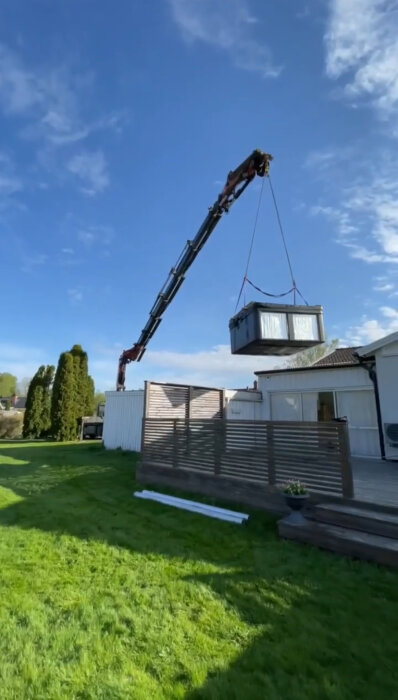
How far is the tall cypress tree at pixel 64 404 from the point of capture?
63.8ft

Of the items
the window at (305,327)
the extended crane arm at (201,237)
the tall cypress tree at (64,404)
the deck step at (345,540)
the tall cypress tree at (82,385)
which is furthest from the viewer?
the tall cypress tree at (82,385)

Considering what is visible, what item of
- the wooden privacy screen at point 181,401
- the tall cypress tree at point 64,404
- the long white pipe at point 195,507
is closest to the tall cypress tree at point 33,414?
the tall cypress tree at point 64,404

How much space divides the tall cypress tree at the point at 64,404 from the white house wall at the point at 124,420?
632cm

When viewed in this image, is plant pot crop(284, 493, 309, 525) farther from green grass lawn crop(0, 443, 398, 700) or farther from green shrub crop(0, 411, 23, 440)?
green shrub crop(0, 411, 23, 440)

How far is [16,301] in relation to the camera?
54.4ft

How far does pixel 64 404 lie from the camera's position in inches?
773

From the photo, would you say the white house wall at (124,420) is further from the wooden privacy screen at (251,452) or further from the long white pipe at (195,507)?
the long white pipe at (195,507)

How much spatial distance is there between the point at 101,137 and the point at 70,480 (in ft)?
29.9

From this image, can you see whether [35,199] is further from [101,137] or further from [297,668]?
[297,668]

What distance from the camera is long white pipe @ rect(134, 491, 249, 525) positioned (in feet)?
17.0

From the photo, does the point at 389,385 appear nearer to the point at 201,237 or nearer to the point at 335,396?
the point at 335,396

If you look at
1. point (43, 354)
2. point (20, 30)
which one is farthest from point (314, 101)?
point (43, 354)

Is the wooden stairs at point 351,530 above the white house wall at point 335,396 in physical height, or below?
below

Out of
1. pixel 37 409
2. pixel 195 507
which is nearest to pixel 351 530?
pixel 195 507
